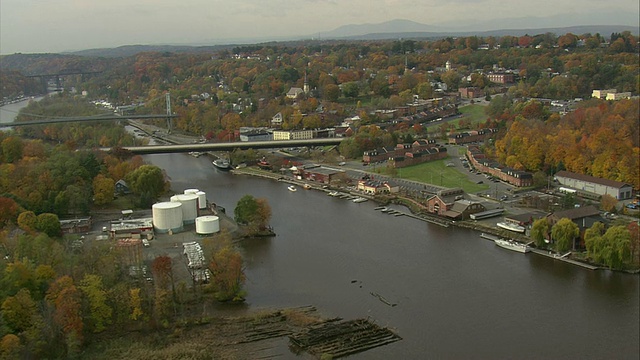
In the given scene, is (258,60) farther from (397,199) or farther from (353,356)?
(353,356)

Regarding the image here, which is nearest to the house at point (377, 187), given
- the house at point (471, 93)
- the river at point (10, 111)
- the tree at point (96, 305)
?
the tree at point (96, 305)

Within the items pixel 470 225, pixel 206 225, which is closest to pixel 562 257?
pixel 470 225

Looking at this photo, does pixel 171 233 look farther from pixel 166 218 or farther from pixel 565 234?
pixel 565 234

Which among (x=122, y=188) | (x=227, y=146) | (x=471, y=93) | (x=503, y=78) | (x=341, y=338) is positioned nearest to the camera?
(x=341, y=338)

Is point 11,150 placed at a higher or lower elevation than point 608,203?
higher

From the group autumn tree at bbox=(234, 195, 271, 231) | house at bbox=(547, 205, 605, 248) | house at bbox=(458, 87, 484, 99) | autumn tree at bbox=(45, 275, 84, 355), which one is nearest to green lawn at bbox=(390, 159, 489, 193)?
house at bbox=(547, 205, 605, 248)

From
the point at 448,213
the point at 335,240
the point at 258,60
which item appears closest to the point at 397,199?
the point at 448,213
